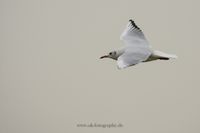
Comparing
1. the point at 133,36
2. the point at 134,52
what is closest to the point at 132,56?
the point at 134,52

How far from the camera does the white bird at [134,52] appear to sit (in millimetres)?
3307

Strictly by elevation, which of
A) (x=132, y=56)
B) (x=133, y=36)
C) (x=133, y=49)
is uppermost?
(x=133, y=36)

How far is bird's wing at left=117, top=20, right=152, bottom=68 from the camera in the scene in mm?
3288

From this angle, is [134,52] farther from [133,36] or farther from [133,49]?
[133,36]

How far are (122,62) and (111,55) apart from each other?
1.98 ft

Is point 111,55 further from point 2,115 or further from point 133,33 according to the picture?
point 2,115

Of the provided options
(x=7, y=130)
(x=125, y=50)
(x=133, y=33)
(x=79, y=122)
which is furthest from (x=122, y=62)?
(x=7, y=130)

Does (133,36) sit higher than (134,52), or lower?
→ higher

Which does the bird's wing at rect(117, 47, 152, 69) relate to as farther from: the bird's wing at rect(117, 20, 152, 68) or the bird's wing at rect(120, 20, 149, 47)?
the bird's wing at rect(120, 20, 149, 47)

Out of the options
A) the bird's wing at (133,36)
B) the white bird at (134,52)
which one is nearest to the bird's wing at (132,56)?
the white bird at (134,52)

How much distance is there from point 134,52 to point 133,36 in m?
0.34

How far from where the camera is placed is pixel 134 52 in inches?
139

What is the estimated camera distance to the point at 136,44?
3.74 meters

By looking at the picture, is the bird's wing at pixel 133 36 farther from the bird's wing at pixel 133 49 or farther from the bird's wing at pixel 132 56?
the bird's wing at pixel 132 56
